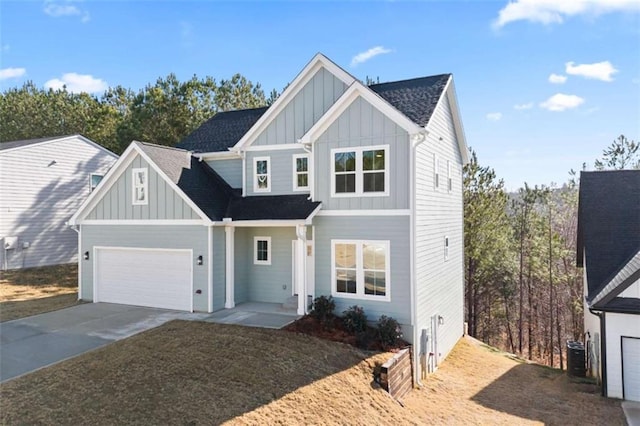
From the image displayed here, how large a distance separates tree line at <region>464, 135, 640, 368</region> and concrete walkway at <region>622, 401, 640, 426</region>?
530 inches

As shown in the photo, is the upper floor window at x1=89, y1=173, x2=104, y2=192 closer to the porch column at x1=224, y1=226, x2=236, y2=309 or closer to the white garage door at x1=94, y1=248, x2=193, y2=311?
the white garage door at x1=94, y1=248, x2=193, y2=311

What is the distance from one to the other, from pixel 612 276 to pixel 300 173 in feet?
34.0

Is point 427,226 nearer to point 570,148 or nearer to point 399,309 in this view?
point 399,309

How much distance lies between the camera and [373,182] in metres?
12.0

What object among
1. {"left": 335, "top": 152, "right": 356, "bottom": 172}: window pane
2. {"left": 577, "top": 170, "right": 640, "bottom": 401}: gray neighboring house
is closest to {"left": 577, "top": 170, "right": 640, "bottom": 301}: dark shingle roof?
{"left": 577, "top": 170, "right": 640, "bottom": 401}: gray neighboring house

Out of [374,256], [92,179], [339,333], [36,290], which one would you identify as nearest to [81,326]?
[339,333]

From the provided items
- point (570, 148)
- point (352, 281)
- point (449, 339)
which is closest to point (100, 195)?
point (352, 281)

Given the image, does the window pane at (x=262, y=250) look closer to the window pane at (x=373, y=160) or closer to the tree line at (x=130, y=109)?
the window pane at (x=373, y=160)

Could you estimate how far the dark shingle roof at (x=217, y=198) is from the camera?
13.2 meters

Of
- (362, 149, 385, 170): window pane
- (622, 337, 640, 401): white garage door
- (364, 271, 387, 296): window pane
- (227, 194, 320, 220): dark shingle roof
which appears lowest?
(622, 337, 640, 401): white garage door

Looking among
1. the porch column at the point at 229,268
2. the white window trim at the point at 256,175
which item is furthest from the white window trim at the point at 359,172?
the porch column at the point at 229,268

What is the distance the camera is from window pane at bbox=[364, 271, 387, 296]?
1173 centimetres

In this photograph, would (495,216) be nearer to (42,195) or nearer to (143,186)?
(143,186)

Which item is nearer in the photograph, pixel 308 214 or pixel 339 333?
pixel 339 333
